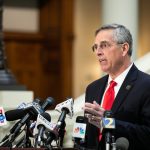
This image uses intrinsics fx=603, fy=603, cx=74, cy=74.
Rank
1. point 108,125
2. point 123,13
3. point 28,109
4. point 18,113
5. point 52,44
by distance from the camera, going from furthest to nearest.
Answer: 1. point 52,44
2. point 123,13
3. point 18,113
4. point 28,109
5. point 108,125

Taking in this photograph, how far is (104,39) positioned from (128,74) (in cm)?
37

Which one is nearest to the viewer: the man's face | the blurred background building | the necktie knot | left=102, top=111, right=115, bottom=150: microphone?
left=102, top=111, right=115, bottom=150: microphone

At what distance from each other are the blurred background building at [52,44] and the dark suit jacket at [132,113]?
980cm

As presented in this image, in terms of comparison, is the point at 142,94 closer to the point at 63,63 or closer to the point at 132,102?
the point at 132,102

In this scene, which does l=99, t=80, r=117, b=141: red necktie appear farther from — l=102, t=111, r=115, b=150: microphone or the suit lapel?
l=102, t=111, r=115, b=150: microphone

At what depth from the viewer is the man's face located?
16.9 feet

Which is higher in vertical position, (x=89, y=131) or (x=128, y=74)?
(x=128, y=74)

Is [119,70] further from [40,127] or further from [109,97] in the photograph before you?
[40,127]

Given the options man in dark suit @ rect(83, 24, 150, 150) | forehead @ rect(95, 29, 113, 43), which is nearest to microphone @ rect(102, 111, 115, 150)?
man in dark suit @ rect(83, 24, 150, 150)

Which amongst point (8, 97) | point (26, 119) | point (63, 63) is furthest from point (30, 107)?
point (63, 63)

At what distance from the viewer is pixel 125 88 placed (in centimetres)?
515

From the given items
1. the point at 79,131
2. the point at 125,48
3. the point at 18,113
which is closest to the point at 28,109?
the point at 18,113

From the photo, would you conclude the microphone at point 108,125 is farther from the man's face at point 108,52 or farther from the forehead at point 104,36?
the forehead at point 104,36

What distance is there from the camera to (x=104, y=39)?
5.17m
